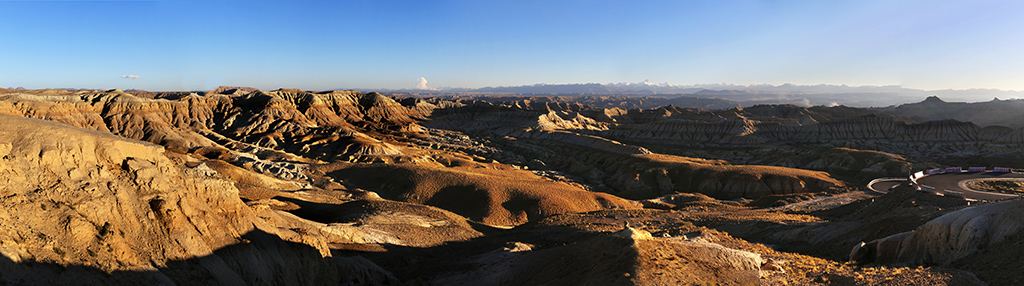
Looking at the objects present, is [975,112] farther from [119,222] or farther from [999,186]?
[119,222]

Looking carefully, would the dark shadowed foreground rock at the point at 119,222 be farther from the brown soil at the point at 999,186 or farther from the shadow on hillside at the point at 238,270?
the brown soil at the point at 999,186

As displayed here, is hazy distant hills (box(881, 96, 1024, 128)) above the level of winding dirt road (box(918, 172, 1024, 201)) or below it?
above

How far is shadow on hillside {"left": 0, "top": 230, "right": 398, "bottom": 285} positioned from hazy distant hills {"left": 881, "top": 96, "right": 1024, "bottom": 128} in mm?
193724

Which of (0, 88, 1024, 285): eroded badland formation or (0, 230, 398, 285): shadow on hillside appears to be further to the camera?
(0, 88, 1024, 285): eroded badland formation

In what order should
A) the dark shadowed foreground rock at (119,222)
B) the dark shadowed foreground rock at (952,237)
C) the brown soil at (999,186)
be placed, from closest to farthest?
the dark shadowed foreground rock at (119,222) < the dark shadowed foreground rock at (952,237) < the brown soil at (999,186)

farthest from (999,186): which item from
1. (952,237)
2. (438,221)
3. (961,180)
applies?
(438,221)

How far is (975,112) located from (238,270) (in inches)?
9380

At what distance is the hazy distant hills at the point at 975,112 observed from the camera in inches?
5627

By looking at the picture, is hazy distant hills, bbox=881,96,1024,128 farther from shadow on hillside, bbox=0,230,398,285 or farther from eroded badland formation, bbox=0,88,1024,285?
shadow on hillside, bbox=0,230,398,285

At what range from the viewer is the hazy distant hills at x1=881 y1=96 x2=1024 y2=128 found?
142925 mm

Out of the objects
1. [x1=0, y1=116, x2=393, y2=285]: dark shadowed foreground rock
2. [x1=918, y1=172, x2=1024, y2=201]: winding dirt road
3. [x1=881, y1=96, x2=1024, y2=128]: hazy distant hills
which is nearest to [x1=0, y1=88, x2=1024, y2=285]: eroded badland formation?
[x1=0, y1=116, x2=393, y2=285]: dark shadowed foreground rock

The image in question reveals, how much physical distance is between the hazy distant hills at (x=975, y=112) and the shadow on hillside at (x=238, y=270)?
19372cm

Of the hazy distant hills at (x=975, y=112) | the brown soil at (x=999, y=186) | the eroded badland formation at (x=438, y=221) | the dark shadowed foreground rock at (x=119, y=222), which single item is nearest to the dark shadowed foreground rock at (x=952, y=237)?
the eroded badland formation at (x=438, y=221)

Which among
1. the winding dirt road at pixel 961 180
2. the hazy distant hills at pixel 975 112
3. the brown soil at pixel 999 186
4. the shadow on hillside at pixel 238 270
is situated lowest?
the winding dirt road at pixel 961 180
